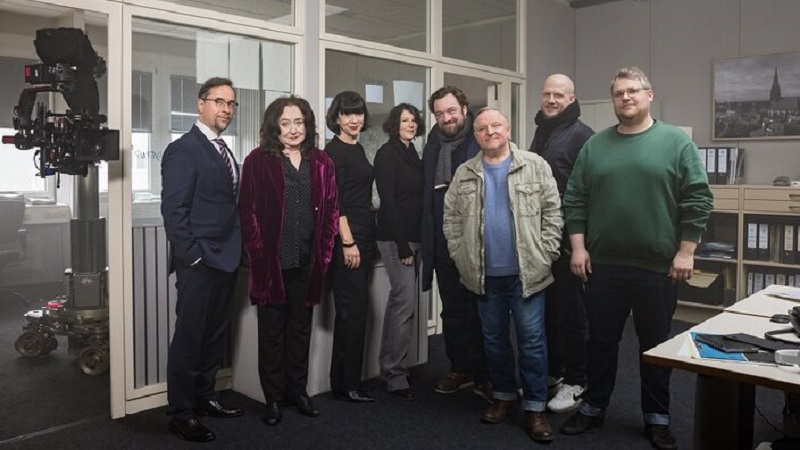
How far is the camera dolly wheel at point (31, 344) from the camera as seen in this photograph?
3717 millimetres

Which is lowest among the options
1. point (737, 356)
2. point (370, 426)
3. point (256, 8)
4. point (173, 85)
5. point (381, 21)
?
point (370, 426)

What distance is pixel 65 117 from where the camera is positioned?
2.57m

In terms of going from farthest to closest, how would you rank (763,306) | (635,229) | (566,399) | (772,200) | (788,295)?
(772,200) → (566,399) → (635,229) → (788,295) → (763,306)

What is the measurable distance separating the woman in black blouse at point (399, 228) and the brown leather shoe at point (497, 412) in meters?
0.45

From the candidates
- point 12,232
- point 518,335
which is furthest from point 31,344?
point 518,335

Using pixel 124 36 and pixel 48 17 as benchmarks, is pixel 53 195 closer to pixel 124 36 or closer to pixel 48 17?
pixel 48 17

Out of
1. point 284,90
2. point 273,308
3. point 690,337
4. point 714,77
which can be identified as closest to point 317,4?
point 284,90

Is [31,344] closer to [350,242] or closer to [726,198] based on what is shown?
[350,242]

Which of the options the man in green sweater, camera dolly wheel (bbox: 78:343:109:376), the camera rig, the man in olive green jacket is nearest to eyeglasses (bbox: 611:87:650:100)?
the man in green sweater

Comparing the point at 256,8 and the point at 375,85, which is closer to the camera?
the point at 256,8

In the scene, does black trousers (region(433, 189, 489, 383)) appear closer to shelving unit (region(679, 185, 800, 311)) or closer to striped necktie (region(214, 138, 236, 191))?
striped necktie (region(214, 138, 236, 191))

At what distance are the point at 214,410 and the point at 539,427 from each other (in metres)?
1.41

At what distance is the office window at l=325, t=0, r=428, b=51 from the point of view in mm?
3783

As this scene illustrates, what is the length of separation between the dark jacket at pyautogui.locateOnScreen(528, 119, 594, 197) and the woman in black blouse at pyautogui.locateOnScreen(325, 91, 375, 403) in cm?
84
